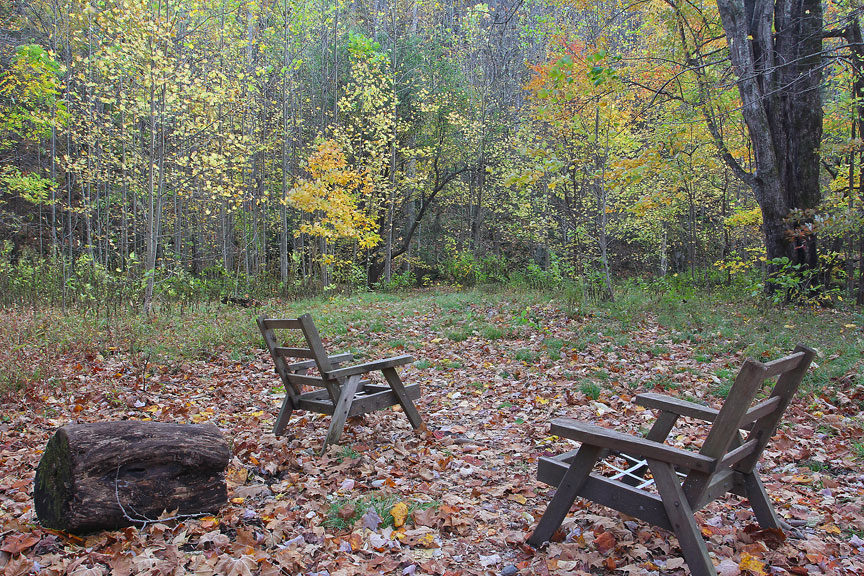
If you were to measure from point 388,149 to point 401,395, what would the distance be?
1560 centimetres

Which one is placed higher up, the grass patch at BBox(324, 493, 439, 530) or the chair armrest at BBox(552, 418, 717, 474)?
the chair armrest at BBox(552, 418, 717, 474)

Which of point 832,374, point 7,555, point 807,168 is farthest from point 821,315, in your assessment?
point 7,555

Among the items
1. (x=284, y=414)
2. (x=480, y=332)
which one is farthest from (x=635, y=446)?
(x=480, y=332)

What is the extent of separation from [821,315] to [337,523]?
945cm

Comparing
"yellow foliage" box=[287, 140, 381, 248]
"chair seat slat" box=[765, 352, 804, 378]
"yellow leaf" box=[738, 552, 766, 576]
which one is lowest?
"yellow leaf" box=[738, 552, 766, 576]

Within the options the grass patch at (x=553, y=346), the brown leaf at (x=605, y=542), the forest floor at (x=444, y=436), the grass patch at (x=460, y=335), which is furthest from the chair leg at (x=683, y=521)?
the grass patch at (x=460, y=335)

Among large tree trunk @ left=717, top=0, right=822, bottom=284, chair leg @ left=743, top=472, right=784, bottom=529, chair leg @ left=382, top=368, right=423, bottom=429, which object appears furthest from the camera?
large tree trunk @ left=717, top=0, right=822, bottom=284

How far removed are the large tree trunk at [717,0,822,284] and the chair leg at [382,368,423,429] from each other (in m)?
8.63

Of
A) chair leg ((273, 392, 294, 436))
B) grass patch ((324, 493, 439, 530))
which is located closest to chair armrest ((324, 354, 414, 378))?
chair leg ((273, 392, 294, 436))

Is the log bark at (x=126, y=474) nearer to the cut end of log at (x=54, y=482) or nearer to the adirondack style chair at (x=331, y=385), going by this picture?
the cut end of log at (x=54, y=482)

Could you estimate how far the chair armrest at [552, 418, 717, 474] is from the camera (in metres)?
2.54

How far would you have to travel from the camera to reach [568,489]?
9.85ft

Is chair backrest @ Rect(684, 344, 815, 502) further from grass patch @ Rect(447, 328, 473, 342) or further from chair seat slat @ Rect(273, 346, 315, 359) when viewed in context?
grass patch @ Rect(447, 328, 473, 342)

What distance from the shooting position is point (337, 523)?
11.0ft
